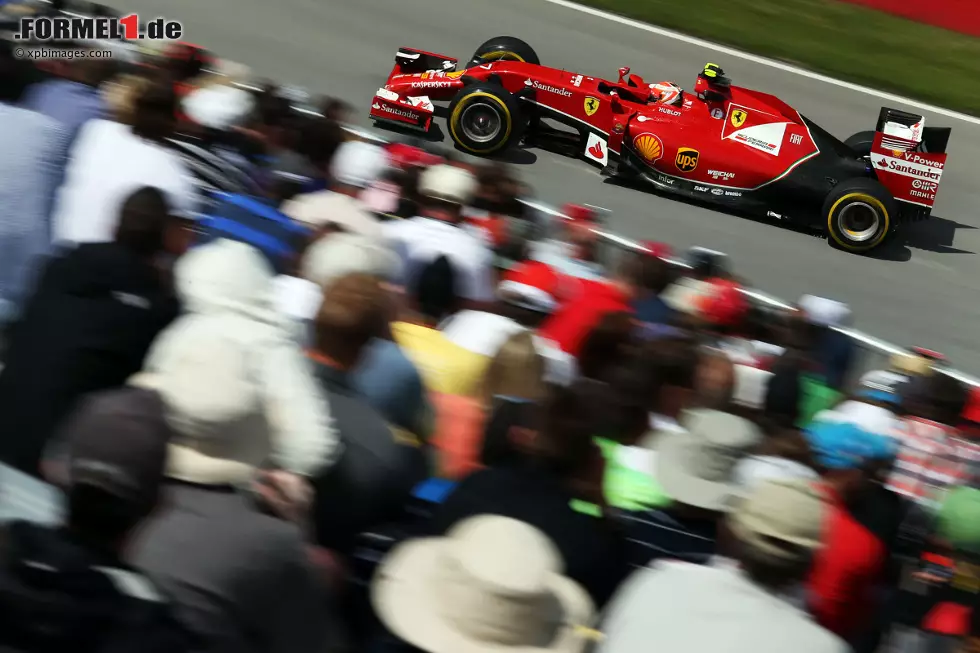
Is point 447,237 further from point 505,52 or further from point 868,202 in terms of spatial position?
point 505,52

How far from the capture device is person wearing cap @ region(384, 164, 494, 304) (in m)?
5.13

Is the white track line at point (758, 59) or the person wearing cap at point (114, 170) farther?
the white track line at point (758, 59)

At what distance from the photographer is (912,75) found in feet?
50.1

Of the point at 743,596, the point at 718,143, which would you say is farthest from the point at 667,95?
the point at 743,596

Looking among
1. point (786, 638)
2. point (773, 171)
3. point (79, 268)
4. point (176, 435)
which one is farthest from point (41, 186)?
point (773, 171)

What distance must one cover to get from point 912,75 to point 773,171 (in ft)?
20.3

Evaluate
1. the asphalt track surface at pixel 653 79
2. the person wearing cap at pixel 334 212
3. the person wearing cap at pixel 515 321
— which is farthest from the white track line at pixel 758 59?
the person wearing cap at pixel 515 321

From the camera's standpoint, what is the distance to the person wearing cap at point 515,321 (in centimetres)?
431

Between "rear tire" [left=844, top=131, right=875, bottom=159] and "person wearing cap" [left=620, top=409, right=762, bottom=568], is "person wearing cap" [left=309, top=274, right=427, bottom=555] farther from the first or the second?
"rear tire" [left=844, top=131, right=875, bottom=159]

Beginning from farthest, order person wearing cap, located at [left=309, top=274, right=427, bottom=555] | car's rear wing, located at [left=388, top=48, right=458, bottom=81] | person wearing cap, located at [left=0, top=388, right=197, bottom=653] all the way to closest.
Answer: car's rear wing, located at [left=388, top=48, right=458, bottom=81] → person wearing cap, located at [left=309, top=274, right=427, bottom=555] → person wearing cap, located at [left=0, top=388, right=197, bottom=653]

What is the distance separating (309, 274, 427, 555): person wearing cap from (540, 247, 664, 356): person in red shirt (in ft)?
4.13

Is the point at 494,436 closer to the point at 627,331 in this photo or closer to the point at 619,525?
the point at 619,525

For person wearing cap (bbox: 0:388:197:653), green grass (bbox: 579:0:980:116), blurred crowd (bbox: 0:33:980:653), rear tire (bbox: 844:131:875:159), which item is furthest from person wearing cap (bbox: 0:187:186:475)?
green grass (bbox: 579:0:980:116)

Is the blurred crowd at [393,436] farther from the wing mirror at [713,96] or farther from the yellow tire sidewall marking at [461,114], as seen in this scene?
the wing mirror at [713,96]
